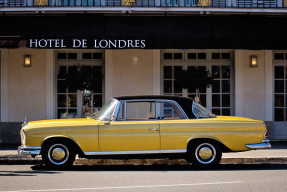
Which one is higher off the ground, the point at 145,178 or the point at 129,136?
the point at 129,136

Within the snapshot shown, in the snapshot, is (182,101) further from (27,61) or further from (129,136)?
(27,61)

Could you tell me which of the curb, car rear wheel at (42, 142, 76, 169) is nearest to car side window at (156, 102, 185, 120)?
the curb

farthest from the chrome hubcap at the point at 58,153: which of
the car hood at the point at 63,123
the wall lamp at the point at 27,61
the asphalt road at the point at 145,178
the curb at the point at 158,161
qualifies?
the wall lamp at the point at 27,61

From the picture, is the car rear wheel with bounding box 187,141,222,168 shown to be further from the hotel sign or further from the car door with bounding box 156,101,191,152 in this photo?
the hotel sign

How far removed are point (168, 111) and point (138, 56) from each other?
5777 millimetres

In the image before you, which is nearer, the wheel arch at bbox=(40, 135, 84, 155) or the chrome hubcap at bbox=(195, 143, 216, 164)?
the wheel arch at bbox=(40, 135, 84, 155)

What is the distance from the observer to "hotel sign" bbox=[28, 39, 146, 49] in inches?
544

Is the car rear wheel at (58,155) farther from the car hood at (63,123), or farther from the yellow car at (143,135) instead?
the car hood at (63,123)

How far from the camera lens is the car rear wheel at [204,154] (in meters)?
10.1

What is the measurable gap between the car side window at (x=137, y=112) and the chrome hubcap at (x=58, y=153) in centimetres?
Answer: 134

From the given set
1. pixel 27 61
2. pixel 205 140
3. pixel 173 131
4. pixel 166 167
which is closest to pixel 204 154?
pixel 205 140

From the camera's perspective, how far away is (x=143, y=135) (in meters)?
9.95

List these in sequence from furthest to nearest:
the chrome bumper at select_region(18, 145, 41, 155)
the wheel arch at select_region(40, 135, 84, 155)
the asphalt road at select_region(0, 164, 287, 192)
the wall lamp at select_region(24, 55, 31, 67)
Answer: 1. the wall lamp at select_region(24, 55, 31, 67)
2. the wheel arch at select_region(40, 135, 84, 155)
3. the chrome bumper at select_region(18, 145, 41, 155)
4. the asphalt road at select_region(0, 164, 287, 192)

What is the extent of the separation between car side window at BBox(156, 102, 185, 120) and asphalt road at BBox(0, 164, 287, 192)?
1.10 meters
